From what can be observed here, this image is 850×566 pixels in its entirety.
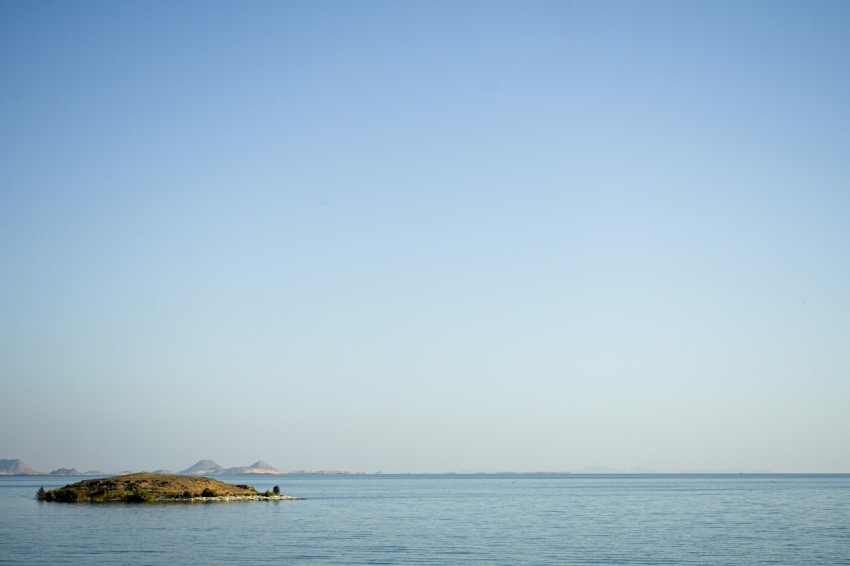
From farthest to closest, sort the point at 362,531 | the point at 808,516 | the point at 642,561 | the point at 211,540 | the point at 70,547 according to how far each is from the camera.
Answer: the point at 808,516 < the point at 362,531 < the point at 211,540 < the point at 70,547 < the point at 642,561

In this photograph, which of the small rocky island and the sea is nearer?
the sea

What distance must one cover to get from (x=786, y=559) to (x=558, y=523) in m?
32.2

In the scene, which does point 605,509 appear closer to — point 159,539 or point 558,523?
point 558,523

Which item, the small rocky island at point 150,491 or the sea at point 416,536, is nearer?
the sea at point 416,536

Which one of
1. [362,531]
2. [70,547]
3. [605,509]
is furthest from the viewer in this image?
[605,509]

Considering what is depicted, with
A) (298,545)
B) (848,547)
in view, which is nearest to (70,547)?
(298,545)

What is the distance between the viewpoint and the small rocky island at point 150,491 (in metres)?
113

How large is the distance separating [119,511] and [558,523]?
5086 centimetres

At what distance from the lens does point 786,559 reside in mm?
52531

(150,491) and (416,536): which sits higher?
(150,491)

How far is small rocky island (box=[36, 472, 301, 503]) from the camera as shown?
113 meters

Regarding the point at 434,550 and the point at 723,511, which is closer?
the point at 434,550

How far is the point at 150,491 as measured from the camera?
114500 mm

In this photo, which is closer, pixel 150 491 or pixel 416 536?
pixel 416 536
